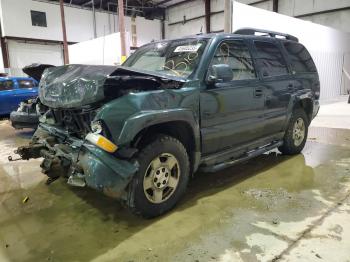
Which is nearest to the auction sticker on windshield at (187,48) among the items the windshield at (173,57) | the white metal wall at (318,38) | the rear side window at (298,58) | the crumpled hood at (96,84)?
the windshield at (173,57)

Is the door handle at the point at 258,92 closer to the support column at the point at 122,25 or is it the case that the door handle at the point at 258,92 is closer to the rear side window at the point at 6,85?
the support column at the point at 122,25

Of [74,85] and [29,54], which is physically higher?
[29,54]

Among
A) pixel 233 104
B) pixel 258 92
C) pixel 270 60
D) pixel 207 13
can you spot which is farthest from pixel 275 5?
pixel 233 104

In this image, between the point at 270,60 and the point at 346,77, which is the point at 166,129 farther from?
the point at 346,77

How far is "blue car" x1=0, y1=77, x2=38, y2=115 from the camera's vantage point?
874 centimetres

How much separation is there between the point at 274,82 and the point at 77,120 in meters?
2.43

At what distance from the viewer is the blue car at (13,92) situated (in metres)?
8.74

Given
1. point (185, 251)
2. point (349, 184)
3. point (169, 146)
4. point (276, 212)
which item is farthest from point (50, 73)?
point (349, 184)

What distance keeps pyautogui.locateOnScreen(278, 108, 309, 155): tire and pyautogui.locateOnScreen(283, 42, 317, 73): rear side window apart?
0.62m

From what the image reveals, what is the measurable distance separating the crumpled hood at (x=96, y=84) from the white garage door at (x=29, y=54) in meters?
14.8

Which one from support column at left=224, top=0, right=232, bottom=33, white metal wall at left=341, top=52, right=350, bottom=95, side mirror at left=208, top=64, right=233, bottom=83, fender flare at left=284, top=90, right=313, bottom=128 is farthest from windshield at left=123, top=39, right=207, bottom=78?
white metal wall at left=341, top=52, right=350, bottom=95

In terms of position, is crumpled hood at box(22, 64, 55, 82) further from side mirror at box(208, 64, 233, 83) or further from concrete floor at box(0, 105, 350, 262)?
side mirror at box(208, 64, 233, 83)

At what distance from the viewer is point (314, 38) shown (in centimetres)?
1070

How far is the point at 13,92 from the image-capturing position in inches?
346
